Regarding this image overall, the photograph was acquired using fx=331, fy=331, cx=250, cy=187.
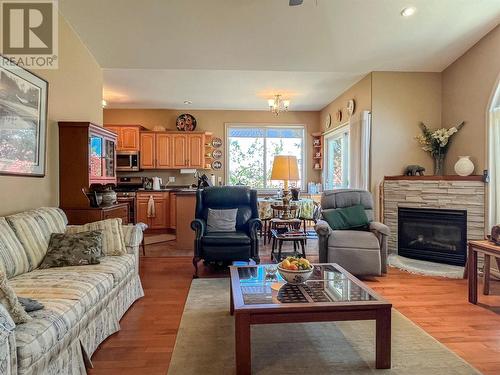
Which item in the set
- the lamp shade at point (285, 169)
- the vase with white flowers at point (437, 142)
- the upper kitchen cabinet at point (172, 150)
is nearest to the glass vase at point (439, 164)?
the vase with white flowers at point (437, 142)

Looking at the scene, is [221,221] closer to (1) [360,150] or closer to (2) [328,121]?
(1) [360,150]

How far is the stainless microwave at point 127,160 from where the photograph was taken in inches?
269

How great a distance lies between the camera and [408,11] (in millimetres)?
3645

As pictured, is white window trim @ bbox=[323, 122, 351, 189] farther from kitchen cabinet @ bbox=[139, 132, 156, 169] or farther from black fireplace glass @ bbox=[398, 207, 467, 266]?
kitchen cabinet @ bbox=[139, 132, 156, 169]

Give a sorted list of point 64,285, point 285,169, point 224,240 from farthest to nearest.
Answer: point 285,169, point 224,240, point 64,285

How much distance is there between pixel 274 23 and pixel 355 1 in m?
0.90

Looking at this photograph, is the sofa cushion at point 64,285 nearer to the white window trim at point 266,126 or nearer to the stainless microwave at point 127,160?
the stainless microwave at point 127,160

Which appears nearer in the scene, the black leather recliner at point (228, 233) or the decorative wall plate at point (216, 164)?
the black leather recliner at point (228, 233)

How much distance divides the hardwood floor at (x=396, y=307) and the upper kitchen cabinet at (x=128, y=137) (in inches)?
134

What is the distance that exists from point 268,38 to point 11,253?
3468mm

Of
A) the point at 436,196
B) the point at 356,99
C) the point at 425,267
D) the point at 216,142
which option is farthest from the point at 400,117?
the point at 216,142

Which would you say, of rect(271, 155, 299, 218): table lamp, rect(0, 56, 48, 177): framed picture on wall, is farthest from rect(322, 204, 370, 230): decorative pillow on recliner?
rect(0, 56, 48, 177): framed picture on wall

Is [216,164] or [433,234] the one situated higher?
[216,164]

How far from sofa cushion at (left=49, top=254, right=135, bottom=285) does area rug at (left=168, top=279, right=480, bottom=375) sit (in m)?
0.62
